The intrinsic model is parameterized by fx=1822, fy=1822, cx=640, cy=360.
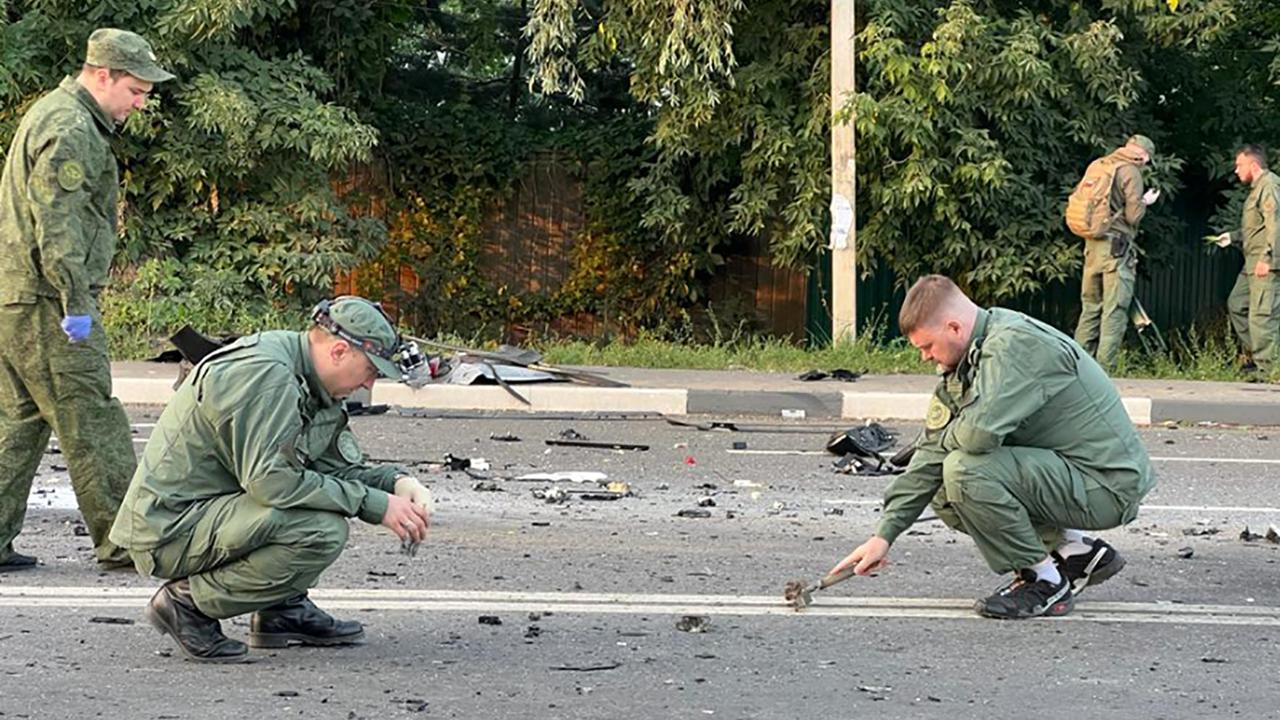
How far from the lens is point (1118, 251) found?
49.2ft

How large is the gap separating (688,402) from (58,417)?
275 inches

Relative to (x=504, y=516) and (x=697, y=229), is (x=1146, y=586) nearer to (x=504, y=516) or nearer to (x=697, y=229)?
(x=504, y=516)

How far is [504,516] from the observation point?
8.18 meters

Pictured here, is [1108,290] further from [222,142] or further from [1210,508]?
[222,142]

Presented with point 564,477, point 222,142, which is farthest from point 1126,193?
point 222,142

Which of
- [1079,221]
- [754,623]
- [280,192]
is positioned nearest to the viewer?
[754,623]

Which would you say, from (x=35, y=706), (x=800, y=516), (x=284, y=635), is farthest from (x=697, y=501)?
(x=35, y=706)

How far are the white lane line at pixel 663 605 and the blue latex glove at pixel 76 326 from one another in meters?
0.89

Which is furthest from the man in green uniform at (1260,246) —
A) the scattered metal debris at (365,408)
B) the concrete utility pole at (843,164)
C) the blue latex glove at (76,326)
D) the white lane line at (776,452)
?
the blue latex glove at (76,326)

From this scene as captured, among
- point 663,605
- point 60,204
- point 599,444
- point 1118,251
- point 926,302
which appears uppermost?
point 60,204

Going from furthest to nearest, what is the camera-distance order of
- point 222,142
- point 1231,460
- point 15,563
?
point 222,142 → point 1231,460 → point 15,563

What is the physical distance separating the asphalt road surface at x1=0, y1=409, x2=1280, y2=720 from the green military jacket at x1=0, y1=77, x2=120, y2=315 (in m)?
1.07

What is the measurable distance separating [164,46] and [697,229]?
20.7 ft

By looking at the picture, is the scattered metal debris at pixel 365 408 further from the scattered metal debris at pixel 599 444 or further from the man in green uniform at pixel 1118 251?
the man in green uniform at pixel 1118 251
